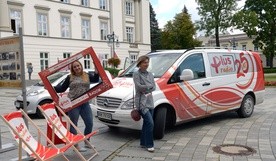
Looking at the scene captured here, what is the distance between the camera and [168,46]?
193ft

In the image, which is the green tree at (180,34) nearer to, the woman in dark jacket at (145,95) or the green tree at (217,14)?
Answer: the green tree at (217,14)

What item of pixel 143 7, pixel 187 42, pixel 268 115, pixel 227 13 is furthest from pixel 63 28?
pixel 268 115

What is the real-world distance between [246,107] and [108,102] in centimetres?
454

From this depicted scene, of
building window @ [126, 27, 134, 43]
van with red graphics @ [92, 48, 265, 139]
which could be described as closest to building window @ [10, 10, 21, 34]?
building window @ [126, 27, 134, 43]

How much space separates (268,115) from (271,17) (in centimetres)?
4088

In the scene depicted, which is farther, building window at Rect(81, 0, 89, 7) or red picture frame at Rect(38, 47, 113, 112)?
building window at Rect(81, 0, 89, 7)

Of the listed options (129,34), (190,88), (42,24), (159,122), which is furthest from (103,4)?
(159,122)

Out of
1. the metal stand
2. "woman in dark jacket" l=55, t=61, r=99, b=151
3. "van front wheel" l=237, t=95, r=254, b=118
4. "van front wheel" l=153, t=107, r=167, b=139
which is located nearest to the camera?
"woman in dark jacket" l=55, t=61, r=99, b=151

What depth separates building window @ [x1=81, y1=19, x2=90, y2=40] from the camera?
43.5 m

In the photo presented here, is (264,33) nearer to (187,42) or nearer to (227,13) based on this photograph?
(227,13)

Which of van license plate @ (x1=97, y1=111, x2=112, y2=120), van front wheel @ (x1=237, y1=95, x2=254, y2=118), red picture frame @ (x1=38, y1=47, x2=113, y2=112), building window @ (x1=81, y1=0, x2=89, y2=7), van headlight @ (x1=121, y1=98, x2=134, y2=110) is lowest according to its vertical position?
van front wheel @ (x1=237, y1=95, x2=254, y2=118)

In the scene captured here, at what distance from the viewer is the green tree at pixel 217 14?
42031mm

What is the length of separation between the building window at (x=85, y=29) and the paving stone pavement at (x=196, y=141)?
3578 centimetres

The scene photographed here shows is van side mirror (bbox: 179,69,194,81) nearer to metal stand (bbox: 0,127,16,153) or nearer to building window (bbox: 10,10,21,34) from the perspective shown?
metal stand (bbox: 0,127,16,153)
